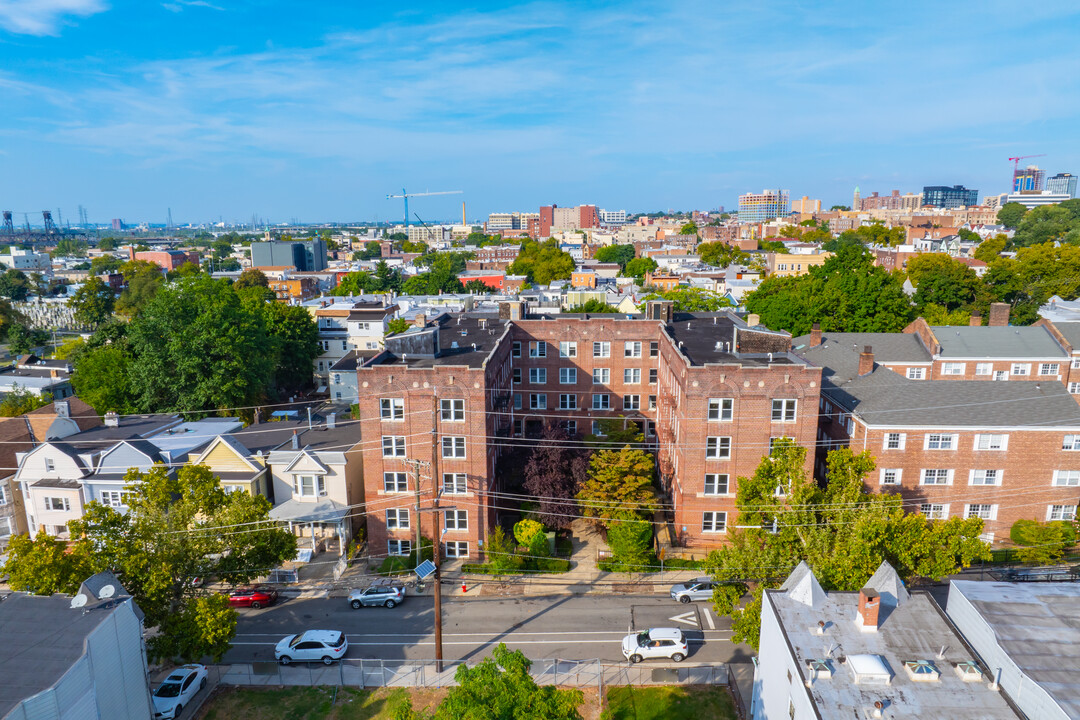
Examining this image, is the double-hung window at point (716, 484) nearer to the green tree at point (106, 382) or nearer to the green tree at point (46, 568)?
the green tree at point (46, 568)

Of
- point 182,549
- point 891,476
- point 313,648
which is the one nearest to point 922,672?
point 891,476

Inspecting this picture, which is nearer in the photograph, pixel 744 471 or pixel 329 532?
pixel 744 471

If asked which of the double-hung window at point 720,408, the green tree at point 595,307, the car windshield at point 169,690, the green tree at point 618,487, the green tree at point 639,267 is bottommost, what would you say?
the car windshield at point 169,690

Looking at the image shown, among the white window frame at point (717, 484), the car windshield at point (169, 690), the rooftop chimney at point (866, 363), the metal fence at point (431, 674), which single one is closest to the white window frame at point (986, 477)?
the rooftop chimney at point (866, 363)

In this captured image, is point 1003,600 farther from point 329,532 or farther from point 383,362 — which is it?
point 329,532

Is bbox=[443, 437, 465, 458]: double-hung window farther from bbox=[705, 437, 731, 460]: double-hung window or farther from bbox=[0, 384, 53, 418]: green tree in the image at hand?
bbox=[0, 384, 53, 418]: green tree

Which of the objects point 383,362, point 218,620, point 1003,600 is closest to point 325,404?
point 383,362

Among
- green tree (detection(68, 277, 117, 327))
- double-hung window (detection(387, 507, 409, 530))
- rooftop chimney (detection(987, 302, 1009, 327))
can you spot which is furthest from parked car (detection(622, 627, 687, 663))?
green tree (detection(68, 277, 117, 327))
